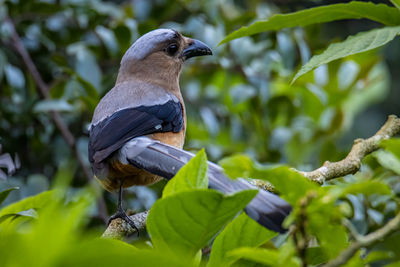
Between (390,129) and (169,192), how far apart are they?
5.52ft

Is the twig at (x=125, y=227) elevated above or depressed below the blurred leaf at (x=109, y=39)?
below

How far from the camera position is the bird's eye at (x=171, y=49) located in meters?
4.05

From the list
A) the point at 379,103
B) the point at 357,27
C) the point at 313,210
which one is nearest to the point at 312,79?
the point at 313,210

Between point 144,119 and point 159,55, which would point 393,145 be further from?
point 159,55

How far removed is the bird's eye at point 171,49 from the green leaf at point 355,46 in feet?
6.92

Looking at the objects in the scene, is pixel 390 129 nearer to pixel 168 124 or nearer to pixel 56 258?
pixel 168 124

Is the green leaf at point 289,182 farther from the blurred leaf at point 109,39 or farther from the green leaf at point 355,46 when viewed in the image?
the blurred leaf at point 109,39

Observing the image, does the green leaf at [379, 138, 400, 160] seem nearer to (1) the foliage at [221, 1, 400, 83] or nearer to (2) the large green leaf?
(2) the large green leaf

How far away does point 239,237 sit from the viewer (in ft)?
5.08

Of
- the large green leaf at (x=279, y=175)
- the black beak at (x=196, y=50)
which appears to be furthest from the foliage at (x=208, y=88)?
the large green leaf at (x=279, y=175)

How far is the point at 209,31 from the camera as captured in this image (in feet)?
13.8

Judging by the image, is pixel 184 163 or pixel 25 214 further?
pixel 184 163

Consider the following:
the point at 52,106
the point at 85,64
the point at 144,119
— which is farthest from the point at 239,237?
the point at 85,64

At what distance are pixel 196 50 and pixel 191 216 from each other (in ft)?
9.40
